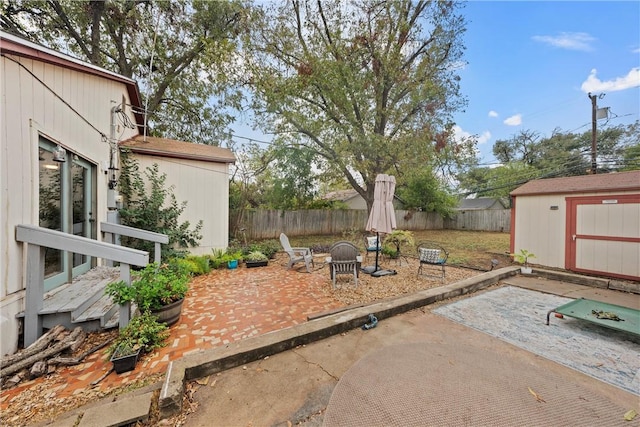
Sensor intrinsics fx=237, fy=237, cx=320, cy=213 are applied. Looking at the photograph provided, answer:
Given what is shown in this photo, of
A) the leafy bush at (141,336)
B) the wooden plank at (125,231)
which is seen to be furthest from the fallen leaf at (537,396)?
the wooden plank at (125,231)

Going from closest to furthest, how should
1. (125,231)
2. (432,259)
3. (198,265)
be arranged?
(125,231) < (432,259) < (198,265)

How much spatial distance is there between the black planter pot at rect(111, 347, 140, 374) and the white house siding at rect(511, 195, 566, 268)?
29.4ft

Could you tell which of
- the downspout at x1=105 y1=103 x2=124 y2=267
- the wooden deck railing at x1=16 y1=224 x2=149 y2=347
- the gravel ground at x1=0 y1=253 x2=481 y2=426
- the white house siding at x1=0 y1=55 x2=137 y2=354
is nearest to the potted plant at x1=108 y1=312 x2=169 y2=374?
the gravel ground at x1=0 y1=253 x2=481 y2=426

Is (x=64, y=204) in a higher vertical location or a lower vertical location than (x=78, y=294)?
higher

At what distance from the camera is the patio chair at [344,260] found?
4.78 m

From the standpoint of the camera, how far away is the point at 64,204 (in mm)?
3584

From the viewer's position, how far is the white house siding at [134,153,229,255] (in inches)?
259

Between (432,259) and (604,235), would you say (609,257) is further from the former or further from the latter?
(432,259)

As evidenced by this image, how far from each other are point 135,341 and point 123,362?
0.24m

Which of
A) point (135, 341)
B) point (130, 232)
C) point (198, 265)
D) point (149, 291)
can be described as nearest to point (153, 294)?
point (149, 291)

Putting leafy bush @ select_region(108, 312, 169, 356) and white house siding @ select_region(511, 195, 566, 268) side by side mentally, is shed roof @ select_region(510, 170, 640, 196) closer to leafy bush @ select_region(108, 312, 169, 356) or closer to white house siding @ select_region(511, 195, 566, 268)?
white house siding @ select_region(511, 195, 566, 268)

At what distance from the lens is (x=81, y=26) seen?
9914 millimetres

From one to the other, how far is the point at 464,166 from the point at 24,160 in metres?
14.6

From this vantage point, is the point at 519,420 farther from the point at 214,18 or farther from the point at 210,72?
the point at 214,18
